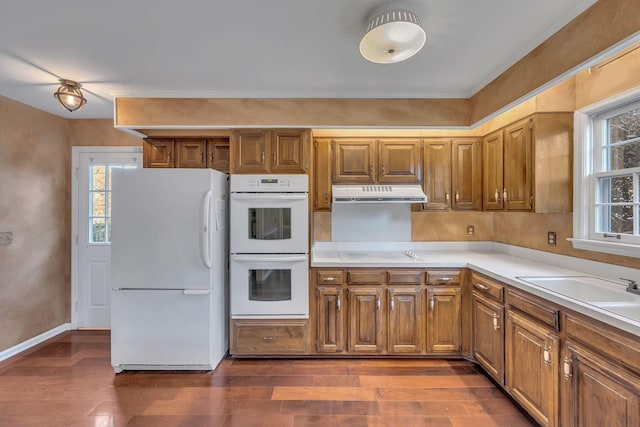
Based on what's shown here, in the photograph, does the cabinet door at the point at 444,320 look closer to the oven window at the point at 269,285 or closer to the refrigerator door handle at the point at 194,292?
the oven window at the point at 269,285

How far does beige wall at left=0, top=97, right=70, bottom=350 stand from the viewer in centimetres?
286

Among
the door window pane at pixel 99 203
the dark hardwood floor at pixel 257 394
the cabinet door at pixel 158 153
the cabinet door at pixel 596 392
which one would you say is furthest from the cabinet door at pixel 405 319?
the door window pane at pixel 99 203

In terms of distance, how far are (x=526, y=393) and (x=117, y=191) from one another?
11.2 feet

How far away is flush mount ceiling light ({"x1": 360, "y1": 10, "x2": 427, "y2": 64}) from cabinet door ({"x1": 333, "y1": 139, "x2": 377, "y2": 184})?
4.38ft

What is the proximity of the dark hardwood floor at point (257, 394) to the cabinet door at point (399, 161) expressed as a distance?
178 centimetres

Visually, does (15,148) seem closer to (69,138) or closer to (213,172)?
(69,138)

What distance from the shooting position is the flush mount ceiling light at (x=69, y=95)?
2408 mm

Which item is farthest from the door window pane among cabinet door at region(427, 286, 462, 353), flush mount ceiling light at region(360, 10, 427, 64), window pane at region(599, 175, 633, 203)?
window pane at region(599, 175, 633, 203)

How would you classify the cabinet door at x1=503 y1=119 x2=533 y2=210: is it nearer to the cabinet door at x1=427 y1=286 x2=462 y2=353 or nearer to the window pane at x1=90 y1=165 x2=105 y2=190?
the cabinet door at x1=427 y1=286 x2=462 y2=353

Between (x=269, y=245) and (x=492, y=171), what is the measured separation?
2301 millimetres

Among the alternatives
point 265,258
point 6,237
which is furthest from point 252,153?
point 6,237

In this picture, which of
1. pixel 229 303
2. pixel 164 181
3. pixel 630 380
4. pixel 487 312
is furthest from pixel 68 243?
pixel 630 380

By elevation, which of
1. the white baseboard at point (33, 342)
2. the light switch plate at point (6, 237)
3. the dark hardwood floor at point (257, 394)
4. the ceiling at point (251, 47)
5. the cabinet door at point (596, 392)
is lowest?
the dark hardwood floor at point (257, 394)

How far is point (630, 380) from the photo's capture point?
125 cm
